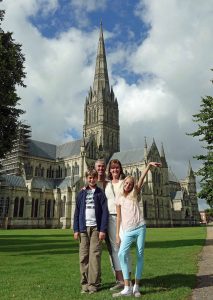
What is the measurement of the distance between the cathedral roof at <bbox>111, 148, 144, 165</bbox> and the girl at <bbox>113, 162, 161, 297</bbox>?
78.1 metres

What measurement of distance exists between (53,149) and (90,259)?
80.0 meters

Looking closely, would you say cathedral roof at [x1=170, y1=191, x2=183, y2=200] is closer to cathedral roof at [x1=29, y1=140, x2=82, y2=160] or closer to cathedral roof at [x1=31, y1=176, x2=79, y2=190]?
cathedral roof at [x1=29, y1=140, x2=82, y2=160]

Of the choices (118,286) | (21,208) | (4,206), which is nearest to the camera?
(118,286)

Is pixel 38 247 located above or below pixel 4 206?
below

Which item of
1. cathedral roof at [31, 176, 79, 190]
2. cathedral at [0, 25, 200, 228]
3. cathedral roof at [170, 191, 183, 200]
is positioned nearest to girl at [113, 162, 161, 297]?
cathedral at [0, 25, 200, 228]

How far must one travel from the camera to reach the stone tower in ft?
311

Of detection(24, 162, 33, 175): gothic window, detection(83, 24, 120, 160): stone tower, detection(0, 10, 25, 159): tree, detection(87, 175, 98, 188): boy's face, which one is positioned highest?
detection(83, 24, 120, 160): stone tower

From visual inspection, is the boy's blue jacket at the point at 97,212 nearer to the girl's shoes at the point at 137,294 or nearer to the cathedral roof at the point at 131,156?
the girl's shoes at the point at 137,294

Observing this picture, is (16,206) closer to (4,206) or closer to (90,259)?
(4,206)

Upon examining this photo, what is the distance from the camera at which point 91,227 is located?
8430mm

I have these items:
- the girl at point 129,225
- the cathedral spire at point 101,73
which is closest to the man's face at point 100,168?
the girl at point 129,225

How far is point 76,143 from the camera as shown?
84.9 meters

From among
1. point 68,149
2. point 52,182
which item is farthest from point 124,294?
point 68,149

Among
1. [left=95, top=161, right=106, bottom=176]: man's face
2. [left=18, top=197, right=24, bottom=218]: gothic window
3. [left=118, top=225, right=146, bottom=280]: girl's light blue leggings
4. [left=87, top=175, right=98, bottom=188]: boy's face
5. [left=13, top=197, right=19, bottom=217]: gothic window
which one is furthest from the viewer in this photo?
[left=18, top=197, right=24, bottom=218]: gothic window
